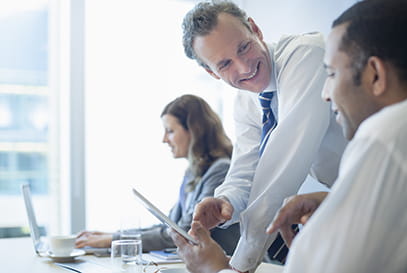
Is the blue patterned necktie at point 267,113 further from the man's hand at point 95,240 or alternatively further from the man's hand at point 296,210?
the man's hand at point 95,240

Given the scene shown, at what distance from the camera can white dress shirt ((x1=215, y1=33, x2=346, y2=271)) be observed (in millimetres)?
1527

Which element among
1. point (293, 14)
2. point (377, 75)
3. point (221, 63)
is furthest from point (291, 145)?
point (293, 14)

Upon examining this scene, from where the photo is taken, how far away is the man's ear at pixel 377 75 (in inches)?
39.7

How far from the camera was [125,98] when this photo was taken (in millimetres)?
3947

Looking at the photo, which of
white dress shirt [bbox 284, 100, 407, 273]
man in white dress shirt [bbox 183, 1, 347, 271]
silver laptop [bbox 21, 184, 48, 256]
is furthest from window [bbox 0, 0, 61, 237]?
white dress shirt [bbox 284, 100, 407, 273]

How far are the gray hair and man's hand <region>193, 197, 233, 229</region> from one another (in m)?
0.59

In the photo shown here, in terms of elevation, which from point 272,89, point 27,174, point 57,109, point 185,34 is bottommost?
point 27,174

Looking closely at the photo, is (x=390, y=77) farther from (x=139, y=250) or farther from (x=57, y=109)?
(x=57, y=109)

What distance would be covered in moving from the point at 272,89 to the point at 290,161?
37 centimetres

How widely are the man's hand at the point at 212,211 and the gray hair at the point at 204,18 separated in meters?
0.59

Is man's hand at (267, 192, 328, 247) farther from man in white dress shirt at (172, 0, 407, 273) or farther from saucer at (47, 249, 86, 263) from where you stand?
saucer at (47, 249, 86, 263)

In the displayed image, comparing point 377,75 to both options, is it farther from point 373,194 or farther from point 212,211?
point 212,211

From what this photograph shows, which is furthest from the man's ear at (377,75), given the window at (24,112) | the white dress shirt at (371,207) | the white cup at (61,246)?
the window at (24,112)

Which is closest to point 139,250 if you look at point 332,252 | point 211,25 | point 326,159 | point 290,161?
point 290,161
